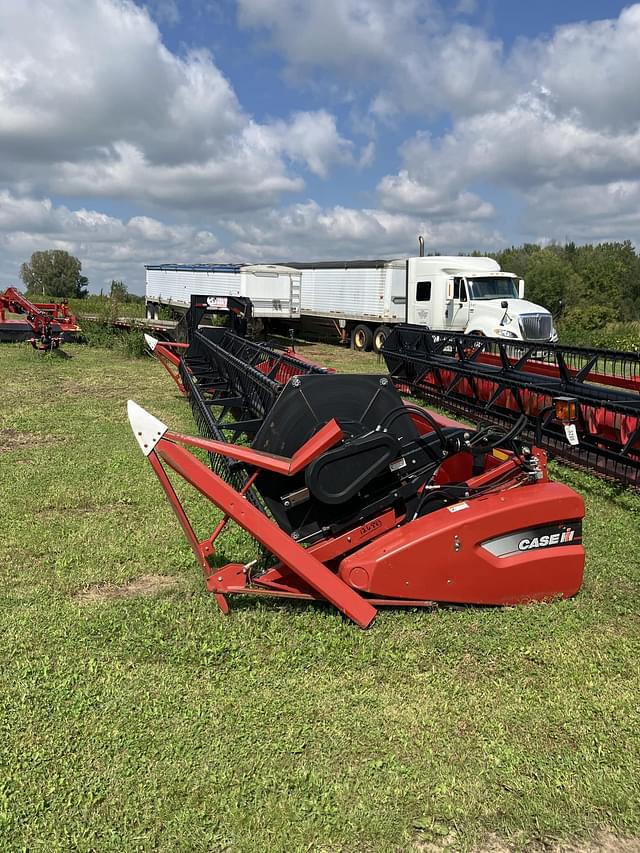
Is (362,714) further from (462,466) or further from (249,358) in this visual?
(249,358)

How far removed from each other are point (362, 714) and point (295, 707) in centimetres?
30

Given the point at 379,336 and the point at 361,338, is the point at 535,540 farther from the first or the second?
the point at 361,338

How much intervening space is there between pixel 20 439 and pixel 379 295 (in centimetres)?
1476

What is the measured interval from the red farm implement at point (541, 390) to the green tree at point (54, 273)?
82.0m

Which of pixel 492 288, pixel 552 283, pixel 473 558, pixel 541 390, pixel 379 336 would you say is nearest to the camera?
pixel 473 558

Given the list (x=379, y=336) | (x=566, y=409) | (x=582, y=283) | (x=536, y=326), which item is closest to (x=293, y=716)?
(x=566, y=409)

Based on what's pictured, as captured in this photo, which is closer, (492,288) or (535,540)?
(535,540)

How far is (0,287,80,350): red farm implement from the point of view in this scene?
669 inches

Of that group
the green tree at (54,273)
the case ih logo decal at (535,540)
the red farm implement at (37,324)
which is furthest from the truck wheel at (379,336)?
the green tree at (54,273)

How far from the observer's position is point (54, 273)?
88062mm

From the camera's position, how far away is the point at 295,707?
9.57 ft

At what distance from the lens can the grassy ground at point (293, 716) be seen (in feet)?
7.63

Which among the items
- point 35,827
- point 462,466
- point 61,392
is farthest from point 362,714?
point 61,392

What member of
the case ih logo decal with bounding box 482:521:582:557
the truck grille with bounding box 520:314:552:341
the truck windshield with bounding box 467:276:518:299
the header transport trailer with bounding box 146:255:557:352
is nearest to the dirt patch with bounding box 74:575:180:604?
the case ih logo decal with bounding box 482:521:582:557
